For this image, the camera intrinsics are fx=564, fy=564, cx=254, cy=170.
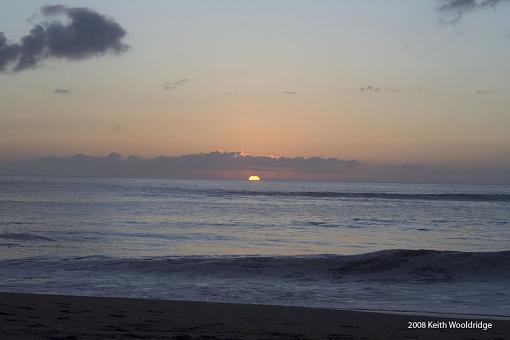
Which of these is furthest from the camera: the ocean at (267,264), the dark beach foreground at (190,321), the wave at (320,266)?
the wave at (320,266)

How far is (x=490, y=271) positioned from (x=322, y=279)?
17.8 ft

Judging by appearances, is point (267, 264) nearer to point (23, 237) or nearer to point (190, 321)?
point (190, 321)

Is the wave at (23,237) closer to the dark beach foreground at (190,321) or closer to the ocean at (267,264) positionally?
the ocean at (267,264)

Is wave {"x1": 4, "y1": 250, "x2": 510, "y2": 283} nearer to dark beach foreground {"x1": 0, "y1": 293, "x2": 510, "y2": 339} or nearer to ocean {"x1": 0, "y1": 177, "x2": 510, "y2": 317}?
ocean {"x1": 0, "y1": 177, "x2": 510, "y2": 317}

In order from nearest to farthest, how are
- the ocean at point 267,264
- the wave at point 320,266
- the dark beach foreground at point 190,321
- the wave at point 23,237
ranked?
the dark beach foreground at point 190,321
the ocean at point 267,264
the wave at point 320,266
the wave at point 23,237

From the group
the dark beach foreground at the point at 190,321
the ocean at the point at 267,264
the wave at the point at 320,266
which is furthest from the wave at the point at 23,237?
the dark beach foreground at the point at 190,321

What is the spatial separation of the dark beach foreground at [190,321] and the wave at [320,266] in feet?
18.5

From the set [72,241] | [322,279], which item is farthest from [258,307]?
[72,241]

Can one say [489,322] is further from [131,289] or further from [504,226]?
[504,226]

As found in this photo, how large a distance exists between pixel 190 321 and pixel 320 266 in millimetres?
9424

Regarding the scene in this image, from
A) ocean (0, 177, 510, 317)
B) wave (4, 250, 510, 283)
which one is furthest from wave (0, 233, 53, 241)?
wave (4, 250, 510, 283)

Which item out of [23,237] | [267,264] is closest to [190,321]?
[267,264]

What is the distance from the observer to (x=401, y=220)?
38.0 meters

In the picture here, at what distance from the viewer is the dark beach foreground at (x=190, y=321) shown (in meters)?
7.31
